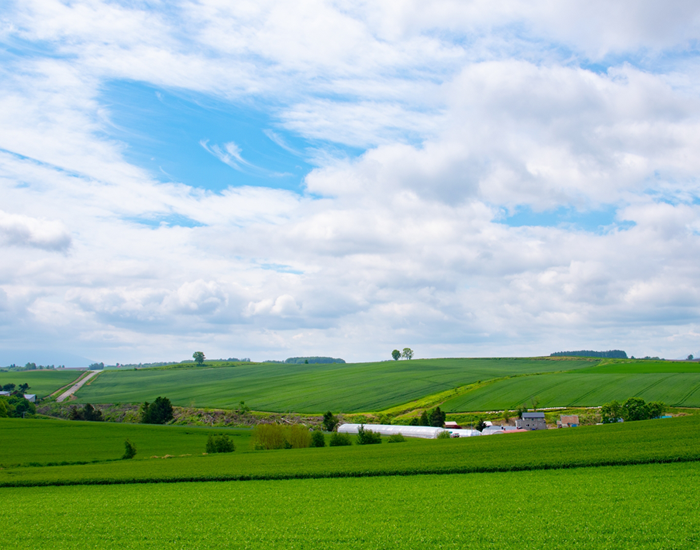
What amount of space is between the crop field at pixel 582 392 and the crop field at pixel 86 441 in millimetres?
53854

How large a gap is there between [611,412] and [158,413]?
312ft

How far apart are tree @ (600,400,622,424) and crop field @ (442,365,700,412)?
8886 mm

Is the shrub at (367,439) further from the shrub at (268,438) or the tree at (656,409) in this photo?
the tree at (656,409)

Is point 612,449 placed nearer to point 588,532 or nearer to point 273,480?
point 588,532

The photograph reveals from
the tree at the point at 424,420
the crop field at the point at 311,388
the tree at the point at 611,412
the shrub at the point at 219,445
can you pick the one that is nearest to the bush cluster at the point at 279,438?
the shrub at the point at 219,445

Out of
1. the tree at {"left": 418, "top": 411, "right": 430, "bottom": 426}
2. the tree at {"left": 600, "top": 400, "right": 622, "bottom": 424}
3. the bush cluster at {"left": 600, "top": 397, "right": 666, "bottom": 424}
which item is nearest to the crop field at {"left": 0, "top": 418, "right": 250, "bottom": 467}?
the tree at {"left": 418, "top": 411, "right": 430, "bottom": 426}

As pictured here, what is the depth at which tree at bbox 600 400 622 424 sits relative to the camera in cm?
8481

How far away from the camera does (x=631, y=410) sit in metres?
84.1

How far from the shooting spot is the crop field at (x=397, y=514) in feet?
61.2

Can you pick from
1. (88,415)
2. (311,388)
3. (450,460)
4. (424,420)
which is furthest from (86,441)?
(311,388)

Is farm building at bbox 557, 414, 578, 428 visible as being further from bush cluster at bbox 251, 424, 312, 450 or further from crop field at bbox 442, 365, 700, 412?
bush cluster at bbox 251, 424, 312, 450

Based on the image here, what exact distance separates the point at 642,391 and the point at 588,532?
318 feet

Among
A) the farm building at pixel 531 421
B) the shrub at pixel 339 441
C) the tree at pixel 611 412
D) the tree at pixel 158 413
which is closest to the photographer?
the shrub at pixel 339 441

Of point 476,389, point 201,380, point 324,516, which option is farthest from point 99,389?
point 324,516
